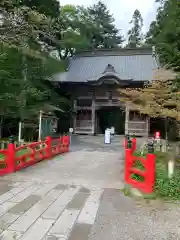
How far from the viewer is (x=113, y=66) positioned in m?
21.6

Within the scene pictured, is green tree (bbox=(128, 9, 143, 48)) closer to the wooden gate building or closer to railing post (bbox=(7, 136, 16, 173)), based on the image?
the wooden gate building

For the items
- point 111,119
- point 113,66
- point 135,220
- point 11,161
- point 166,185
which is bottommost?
point 135,220

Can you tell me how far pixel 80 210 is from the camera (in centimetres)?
451

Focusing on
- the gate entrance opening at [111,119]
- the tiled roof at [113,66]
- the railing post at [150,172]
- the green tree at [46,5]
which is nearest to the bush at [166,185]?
the railing post at [150,172]

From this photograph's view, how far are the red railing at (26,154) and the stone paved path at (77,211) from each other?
0.48 m

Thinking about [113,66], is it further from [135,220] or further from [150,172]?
[135,220]

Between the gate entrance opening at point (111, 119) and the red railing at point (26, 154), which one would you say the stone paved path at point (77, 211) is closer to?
the red railing at point (26, 154)

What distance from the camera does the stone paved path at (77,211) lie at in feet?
12.0

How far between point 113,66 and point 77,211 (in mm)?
18259

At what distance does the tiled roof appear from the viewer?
20227mm

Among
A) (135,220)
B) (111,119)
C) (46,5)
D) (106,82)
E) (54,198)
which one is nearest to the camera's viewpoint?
(135,220)

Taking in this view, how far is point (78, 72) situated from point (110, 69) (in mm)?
3170

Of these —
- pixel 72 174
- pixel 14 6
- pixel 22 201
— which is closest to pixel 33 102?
pixel 14 6

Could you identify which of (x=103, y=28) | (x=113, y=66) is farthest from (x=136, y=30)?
(x=113, y=66)
